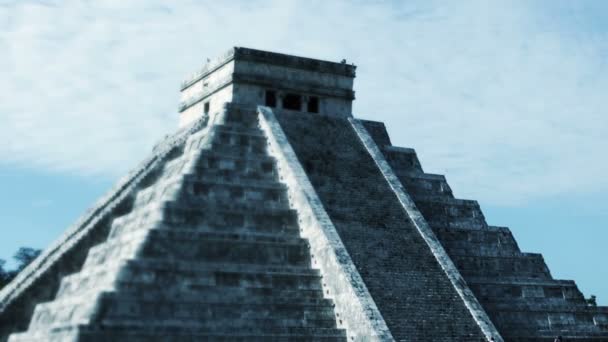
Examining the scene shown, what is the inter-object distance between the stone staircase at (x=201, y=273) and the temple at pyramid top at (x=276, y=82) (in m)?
4.76

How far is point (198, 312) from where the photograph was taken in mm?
20953

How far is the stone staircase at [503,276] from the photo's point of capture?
1048 inches

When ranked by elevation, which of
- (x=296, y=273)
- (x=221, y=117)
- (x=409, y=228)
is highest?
(x=221, y=117)

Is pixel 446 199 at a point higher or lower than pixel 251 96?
lower

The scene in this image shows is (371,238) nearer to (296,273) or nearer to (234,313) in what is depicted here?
(296,273)

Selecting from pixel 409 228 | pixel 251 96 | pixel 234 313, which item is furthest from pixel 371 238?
pixel 251 96

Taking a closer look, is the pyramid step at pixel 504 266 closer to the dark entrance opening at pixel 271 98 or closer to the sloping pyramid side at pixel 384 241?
the sloping pyramid side at pixel 384 241

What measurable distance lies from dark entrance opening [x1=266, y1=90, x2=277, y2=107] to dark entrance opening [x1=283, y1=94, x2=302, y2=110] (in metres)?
0.40

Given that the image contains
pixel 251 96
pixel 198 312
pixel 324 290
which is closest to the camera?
pixel 198 312

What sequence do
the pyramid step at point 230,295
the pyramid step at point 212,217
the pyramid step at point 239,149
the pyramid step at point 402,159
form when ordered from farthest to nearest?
the pyramid step at point 402,159 < the pyramid step at point 239,149 < the pyramid step at point 212,217 < the pyramid step at point 230,295

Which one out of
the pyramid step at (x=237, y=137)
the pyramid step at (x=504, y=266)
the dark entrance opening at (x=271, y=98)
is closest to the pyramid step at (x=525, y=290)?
the pyramid step at (x=504, y=266)

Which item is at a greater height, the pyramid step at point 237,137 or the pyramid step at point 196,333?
the pyramid step at point 237,137

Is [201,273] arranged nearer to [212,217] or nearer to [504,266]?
[212,217]

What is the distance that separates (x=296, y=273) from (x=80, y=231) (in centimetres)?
755
